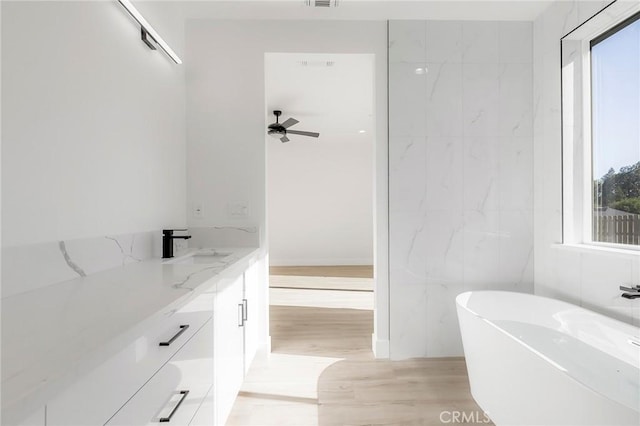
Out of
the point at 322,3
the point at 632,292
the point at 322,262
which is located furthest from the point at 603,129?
the point at 322,262

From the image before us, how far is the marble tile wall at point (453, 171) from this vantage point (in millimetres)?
2367

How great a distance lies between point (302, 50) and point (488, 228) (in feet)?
6.60

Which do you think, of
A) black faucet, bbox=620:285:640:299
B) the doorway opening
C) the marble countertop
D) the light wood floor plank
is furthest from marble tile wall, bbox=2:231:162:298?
black faucet, bbox=620:285:640:299

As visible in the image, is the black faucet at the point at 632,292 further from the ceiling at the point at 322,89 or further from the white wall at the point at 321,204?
the white wall at the point at 321,204

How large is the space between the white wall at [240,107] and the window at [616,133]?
146cm

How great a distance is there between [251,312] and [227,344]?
577mm

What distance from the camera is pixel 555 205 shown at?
2.22m

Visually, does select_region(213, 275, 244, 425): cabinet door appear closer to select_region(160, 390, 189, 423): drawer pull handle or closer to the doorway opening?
select_region(160, 390, 189, 423): drawer pull handle

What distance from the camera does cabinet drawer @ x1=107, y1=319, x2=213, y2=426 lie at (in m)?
0.80

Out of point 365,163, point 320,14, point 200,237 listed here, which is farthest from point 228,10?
point 365,163

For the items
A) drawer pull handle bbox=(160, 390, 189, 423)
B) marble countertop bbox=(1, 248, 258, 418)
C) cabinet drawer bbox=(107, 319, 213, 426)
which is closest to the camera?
marble countertop bbox=(1, 248, 258, 418)

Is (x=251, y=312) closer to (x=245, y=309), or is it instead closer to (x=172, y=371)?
(x=245, y=309)

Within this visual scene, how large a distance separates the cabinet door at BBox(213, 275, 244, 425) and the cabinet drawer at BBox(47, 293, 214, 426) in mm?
343

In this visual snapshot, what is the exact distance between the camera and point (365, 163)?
6.58 meters
